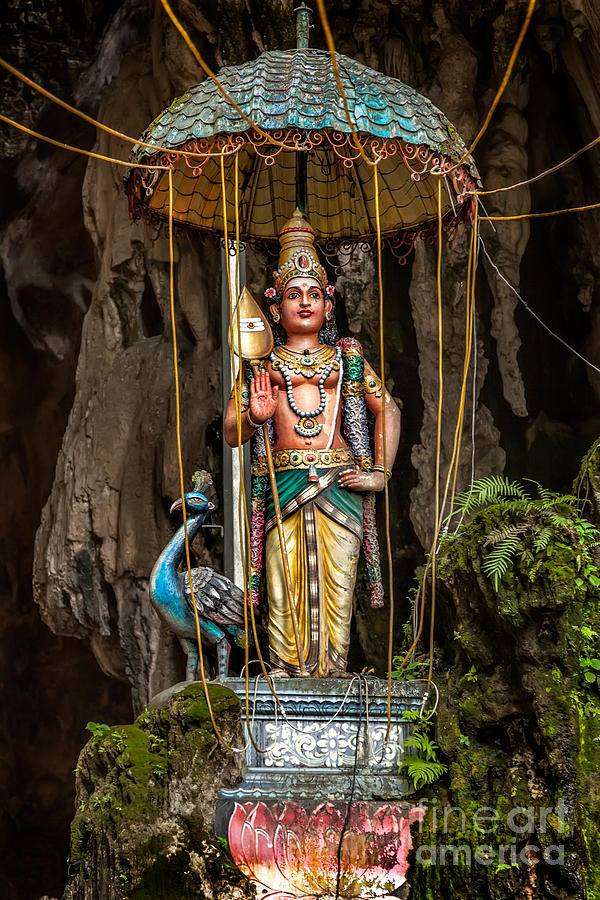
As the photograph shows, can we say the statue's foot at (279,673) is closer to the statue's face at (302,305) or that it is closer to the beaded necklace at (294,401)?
the beaded necklace at (294,401)

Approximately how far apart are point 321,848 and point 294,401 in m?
2.38

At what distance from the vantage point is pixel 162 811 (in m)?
5.55

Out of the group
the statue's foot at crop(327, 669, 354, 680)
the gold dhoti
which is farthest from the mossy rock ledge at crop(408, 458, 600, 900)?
the gold dhoti

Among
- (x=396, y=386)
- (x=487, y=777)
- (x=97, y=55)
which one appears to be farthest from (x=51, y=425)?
(x=487, y=777)

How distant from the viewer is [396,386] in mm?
9273

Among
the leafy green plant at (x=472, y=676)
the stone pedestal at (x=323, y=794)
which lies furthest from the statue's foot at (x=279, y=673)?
the leafy green plant at (x=472, y=676)

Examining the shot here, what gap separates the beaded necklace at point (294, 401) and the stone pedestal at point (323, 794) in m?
1.38

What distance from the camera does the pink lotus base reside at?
5371 mm

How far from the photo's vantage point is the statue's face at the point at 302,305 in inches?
265

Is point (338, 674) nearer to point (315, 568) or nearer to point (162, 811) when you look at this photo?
point (315, 568)

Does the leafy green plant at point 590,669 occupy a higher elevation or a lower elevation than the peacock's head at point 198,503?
lower

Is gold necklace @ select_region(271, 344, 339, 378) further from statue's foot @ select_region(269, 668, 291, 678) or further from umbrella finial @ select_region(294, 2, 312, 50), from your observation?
umbrella finial @ select_region(294, 2, 312, 50)

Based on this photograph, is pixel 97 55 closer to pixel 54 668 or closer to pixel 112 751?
pixel 54 668

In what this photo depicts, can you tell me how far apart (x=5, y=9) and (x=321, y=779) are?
8.95m
